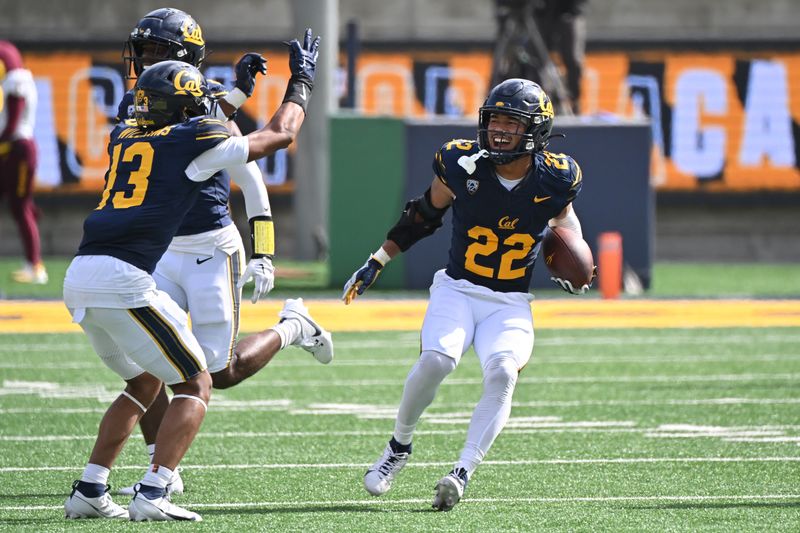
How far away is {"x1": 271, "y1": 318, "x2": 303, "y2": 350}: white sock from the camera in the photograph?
624 centimetres

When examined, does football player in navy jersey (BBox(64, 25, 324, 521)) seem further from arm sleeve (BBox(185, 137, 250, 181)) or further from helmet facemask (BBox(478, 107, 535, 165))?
helmet facemask (BBox(478, 107, 535, 165))

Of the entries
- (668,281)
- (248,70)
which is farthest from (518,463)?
(668,281)

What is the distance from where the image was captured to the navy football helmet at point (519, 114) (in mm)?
5535

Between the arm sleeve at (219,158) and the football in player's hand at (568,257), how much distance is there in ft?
4.31

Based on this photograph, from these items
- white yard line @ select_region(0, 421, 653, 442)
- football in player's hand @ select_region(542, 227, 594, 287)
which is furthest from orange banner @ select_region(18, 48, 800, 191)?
football in player's hand @ select_region(542, 227, 594, 287)

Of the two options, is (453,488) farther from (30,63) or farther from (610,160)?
(30,63)

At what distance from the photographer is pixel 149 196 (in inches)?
197

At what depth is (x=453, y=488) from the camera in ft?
16.8

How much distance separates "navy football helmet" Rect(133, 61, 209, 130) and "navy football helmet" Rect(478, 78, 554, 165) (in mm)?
1068

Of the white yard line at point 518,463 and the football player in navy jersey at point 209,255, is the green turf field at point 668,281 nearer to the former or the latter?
the white yard line at point 518,463

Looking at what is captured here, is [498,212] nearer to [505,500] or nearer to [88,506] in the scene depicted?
[505,500]

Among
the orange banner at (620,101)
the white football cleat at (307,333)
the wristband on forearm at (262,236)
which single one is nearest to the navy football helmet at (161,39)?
the wristband on forearm at (262,236)

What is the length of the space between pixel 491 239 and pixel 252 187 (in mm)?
934

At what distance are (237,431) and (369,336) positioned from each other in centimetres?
362
